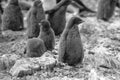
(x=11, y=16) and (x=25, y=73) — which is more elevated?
(x=11, y=16)

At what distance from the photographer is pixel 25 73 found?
6492 millimetres

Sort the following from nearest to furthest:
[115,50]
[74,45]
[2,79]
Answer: [2,79] → [74,45] → [115,50]

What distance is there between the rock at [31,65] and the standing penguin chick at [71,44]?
13.5 inches

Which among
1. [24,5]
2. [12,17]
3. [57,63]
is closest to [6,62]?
[57,63]

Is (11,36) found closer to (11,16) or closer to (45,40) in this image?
(11,16)

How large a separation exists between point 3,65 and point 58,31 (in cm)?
295

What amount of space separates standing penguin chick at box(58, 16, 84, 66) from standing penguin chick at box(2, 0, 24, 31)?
3.32 m

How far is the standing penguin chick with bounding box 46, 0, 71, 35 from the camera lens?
9027 mm

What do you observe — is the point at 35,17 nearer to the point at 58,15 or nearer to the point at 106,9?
the point at 58,15

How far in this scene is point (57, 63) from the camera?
708cm

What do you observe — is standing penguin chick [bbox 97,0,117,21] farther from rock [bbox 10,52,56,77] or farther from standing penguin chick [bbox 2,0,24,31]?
rock [bbox 10,52,56,77]

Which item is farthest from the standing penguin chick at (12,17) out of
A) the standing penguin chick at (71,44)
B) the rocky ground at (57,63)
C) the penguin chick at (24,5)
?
the penguin chick at (24,5)

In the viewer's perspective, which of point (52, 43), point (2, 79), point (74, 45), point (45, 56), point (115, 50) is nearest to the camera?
point (2, 79)

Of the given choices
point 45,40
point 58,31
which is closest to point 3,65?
point 45,40
